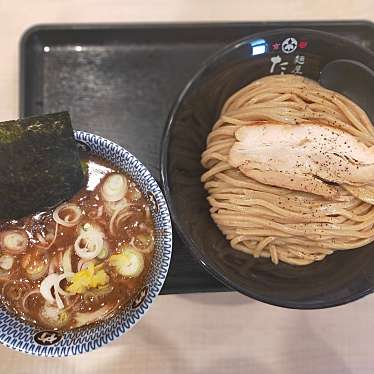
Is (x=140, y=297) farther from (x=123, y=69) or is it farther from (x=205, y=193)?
(x=123, y=69)

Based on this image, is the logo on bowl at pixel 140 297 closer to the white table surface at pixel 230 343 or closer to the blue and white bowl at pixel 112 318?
the blue and white bowl at pixel 112 318

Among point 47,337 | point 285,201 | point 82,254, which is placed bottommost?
point 47,337

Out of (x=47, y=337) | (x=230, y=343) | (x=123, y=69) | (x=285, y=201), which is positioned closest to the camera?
(x=47, y=337)

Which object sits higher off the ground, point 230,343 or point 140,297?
point 140,297

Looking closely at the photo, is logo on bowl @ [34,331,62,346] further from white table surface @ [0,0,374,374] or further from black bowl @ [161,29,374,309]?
black bowl @ [161,29,374,309]

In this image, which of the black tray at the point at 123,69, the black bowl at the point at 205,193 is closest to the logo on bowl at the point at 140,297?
the black bowl at the point at 205,193

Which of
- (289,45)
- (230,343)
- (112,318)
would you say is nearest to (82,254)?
(112,318)

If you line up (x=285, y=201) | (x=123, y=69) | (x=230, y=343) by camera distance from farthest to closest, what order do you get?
(x=123, y=69) < (x=230, y=343) < (x=285, y=201)

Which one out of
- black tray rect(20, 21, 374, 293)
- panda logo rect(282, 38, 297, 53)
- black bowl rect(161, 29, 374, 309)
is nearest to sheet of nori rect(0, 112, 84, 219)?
black bowl rect(161, 29, 374, 309)
